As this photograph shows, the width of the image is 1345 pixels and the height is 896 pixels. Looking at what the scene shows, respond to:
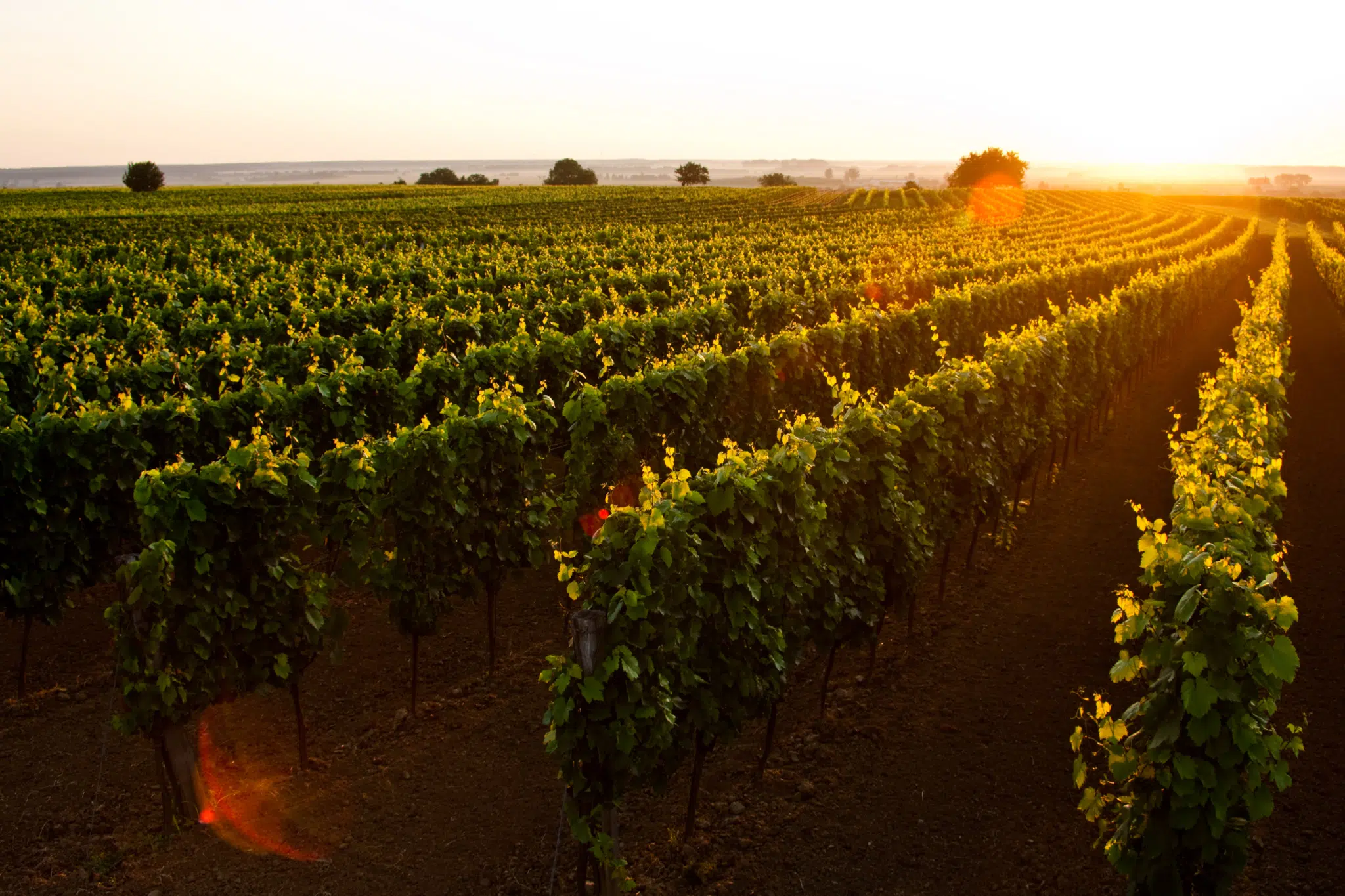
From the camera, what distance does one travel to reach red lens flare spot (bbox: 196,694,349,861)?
6719 mm

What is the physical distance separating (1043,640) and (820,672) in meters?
2.42

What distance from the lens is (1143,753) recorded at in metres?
5.70

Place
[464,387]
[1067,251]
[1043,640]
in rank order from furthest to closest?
[1067,251] < [464,387] < [1043,640]

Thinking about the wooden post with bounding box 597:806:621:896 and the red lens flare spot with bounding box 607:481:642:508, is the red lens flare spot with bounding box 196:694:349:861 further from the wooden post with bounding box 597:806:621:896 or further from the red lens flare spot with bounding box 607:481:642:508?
the red lens flare spot with bounding box 607:481:642:508

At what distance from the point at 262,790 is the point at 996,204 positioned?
95251 millimetres

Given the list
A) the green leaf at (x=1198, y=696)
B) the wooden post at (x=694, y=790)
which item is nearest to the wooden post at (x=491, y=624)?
the wooden post at (x=694, y=790)

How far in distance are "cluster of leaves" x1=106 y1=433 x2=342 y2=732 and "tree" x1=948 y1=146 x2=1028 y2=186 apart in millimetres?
141079

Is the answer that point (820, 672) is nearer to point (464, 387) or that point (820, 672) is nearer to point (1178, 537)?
point (1178, 537)

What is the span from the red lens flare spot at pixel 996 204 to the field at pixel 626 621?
5421 centimetres

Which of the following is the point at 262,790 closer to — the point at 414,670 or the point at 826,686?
the point at 414,670

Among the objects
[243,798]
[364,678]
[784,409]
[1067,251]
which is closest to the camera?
[243,798]

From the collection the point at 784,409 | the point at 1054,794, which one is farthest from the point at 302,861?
A: the point at 784,409

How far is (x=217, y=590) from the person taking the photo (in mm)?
6832

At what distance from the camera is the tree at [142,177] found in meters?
82.1
